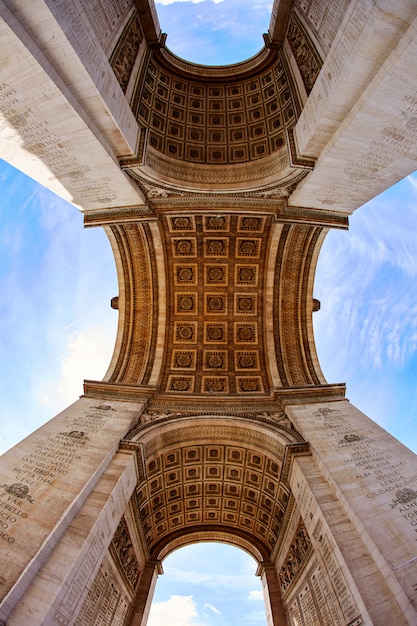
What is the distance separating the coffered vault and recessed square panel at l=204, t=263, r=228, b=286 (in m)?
0.08

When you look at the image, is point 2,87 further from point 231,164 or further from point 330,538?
point 330,538

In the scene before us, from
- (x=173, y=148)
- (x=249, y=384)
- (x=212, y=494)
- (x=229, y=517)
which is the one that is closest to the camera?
(x=173, y=148)

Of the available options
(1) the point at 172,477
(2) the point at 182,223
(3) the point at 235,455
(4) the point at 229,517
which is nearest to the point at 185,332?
(2) the point at 182,223

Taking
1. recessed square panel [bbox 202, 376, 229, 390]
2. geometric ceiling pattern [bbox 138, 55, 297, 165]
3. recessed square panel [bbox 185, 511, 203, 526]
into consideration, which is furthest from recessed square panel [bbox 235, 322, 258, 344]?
recessed square panel [bbox 185, 511, 203, 526]

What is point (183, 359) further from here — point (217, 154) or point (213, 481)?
point (217, 154)

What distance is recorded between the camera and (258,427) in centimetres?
1306

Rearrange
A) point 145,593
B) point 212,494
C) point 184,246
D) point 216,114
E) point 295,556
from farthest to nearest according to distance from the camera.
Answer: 1. point 184,246
2. point 216,114
3. point 212,494
4. point 145,593
5. point 295,556

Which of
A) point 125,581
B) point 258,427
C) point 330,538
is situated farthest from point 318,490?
point 125,581

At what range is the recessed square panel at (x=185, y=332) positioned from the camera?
58.2 feet

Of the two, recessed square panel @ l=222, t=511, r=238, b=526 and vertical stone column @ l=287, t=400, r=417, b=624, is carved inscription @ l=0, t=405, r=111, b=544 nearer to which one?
vertical stone column @ l=287, t=400, r=417, b=624

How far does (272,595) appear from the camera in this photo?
12.6m

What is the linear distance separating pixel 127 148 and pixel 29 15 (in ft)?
12.7

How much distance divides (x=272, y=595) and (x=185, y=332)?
35.9 ft

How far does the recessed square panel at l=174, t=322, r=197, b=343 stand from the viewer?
1773cm
